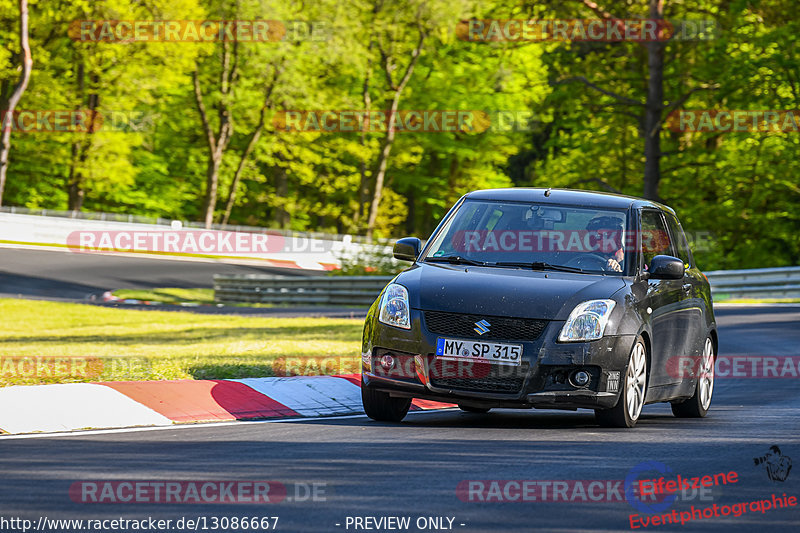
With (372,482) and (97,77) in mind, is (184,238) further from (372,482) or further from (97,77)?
(372,482)

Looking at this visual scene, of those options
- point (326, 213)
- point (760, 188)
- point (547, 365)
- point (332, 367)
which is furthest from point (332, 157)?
point (547, 365)

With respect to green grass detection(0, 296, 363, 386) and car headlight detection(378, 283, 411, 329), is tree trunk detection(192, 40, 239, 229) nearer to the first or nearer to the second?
green grass detection(0, 296, 363, 386)

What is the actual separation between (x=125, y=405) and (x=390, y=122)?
51099 mm

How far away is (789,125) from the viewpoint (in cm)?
3512

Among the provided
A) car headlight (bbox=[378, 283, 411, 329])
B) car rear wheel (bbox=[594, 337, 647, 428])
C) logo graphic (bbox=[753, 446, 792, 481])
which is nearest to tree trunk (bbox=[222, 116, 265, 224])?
car headlight (bbox=[378, 283, 411, 329])

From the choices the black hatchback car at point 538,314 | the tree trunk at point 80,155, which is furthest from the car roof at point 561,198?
the tree trunk at point 80,155

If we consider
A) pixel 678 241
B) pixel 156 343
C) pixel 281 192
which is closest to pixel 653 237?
pixel 678 241

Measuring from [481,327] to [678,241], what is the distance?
324cm

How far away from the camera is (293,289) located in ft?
115

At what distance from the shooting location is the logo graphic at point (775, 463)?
7.36 m

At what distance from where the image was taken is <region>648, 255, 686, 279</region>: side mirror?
9.84 metres

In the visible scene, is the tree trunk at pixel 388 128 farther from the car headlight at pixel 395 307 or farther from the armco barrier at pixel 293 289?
the car headlight at pixel 395 307

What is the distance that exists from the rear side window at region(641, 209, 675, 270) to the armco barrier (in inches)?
876

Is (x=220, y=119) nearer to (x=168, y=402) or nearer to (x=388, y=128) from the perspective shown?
(x=388, y=128)
